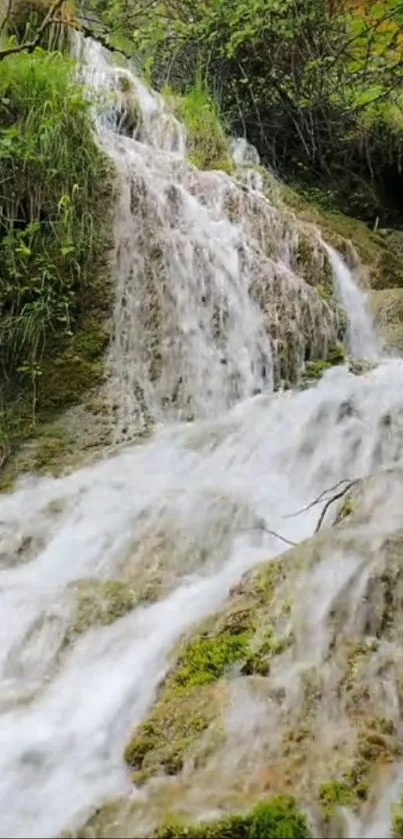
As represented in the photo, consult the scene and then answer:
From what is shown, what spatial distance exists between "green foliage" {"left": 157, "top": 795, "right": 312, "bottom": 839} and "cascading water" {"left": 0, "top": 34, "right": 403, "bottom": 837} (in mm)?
275

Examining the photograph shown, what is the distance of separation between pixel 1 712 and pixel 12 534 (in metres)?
1.22

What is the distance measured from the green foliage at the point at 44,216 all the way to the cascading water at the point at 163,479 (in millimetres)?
224

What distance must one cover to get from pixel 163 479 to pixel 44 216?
1938 millimetres

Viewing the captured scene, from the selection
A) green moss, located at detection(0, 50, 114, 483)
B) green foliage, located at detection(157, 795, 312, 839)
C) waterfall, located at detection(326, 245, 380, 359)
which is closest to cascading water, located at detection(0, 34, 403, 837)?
waterfall, located at detection(326, 245, 380, 359)

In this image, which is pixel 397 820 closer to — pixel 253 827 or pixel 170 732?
pixel 253 827

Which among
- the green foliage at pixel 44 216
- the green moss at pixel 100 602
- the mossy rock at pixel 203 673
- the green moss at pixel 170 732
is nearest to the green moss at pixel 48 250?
the green foliage at pixel 44 216

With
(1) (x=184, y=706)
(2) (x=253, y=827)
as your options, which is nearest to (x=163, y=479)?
(1) (x=184, y=706)

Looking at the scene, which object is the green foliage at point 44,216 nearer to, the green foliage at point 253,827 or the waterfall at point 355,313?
the waterfall at point 355,313

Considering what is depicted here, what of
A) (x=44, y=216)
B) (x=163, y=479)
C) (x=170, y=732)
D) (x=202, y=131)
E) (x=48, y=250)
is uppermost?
(x=202, y=131)

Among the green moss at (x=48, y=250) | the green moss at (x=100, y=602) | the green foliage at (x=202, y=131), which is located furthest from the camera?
the green foliage at (x=202, y=131)

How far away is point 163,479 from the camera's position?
3799 millimetres

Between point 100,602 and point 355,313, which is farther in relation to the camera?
point 355,313

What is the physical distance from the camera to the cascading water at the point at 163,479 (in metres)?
2.21

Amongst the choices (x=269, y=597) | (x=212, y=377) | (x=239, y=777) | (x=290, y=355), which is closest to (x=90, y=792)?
(x=239, y=777)
